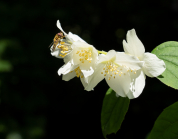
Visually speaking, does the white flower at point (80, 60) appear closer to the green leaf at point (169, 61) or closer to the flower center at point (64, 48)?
the flower center at point (64, 48)

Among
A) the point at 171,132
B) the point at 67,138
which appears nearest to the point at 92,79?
the point at 171,132

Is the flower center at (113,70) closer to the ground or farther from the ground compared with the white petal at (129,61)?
closer to the ground

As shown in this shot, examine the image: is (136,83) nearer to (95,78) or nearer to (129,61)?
(129,61)

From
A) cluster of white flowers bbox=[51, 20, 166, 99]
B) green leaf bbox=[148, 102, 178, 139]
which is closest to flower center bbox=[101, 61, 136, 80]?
cluster of white flowers bbox=[51, 20, 166, 99]

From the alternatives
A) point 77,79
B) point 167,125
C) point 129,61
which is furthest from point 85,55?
point 77,79

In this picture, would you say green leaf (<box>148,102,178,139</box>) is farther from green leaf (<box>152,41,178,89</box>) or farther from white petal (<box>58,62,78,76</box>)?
white petal (<box>58,62,78,76</box>)

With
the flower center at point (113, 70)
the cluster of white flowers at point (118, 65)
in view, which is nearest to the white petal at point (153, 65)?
the cluster of white flowers at point (118, 65)
